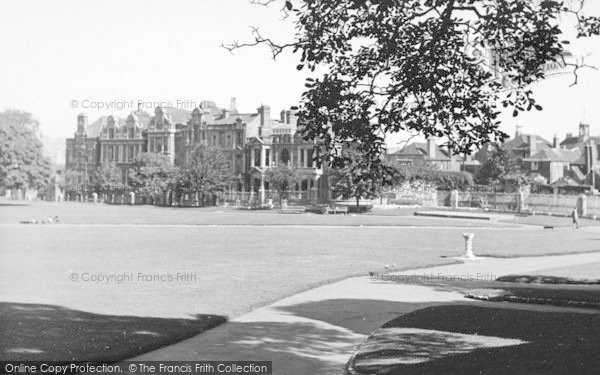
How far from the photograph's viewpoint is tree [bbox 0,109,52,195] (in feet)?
253

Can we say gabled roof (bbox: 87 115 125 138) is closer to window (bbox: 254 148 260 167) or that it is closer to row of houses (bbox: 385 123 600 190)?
window (bbox: 254 148 260 167)

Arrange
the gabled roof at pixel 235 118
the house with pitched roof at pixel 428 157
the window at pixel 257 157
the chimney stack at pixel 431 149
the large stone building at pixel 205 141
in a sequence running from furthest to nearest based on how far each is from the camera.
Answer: the chimney stack at pixel 431 149 → the house with pitched roof at pixel 428 157 → the gabled roof at pixel 235 118 → the window at pixel 257 157 → the large stone building at pixel 205 141

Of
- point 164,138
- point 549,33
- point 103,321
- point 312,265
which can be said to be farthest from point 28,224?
point 164,138

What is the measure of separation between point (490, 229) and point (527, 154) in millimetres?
72451

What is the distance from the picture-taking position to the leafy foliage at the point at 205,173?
84.6 m

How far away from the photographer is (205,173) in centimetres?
8481

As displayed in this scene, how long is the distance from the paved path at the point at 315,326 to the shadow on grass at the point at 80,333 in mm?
415

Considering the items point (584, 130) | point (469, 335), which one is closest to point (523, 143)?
point (584, 130)

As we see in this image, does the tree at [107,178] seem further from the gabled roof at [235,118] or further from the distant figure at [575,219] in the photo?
the distant figure at [575,219]

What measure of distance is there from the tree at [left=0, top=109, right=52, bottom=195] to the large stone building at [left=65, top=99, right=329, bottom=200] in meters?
20.7

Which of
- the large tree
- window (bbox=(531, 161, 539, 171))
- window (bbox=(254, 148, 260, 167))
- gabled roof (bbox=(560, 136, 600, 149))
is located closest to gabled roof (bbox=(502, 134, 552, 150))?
window (bbox=(531, 161, 539, 171))

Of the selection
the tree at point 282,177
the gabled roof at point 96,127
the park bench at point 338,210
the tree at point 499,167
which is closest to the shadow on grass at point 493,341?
the park bench at point 338,210

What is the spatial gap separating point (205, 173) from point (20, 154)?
70.7 ft

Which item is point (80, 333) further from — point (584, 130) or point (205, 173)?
point (584, 130)
